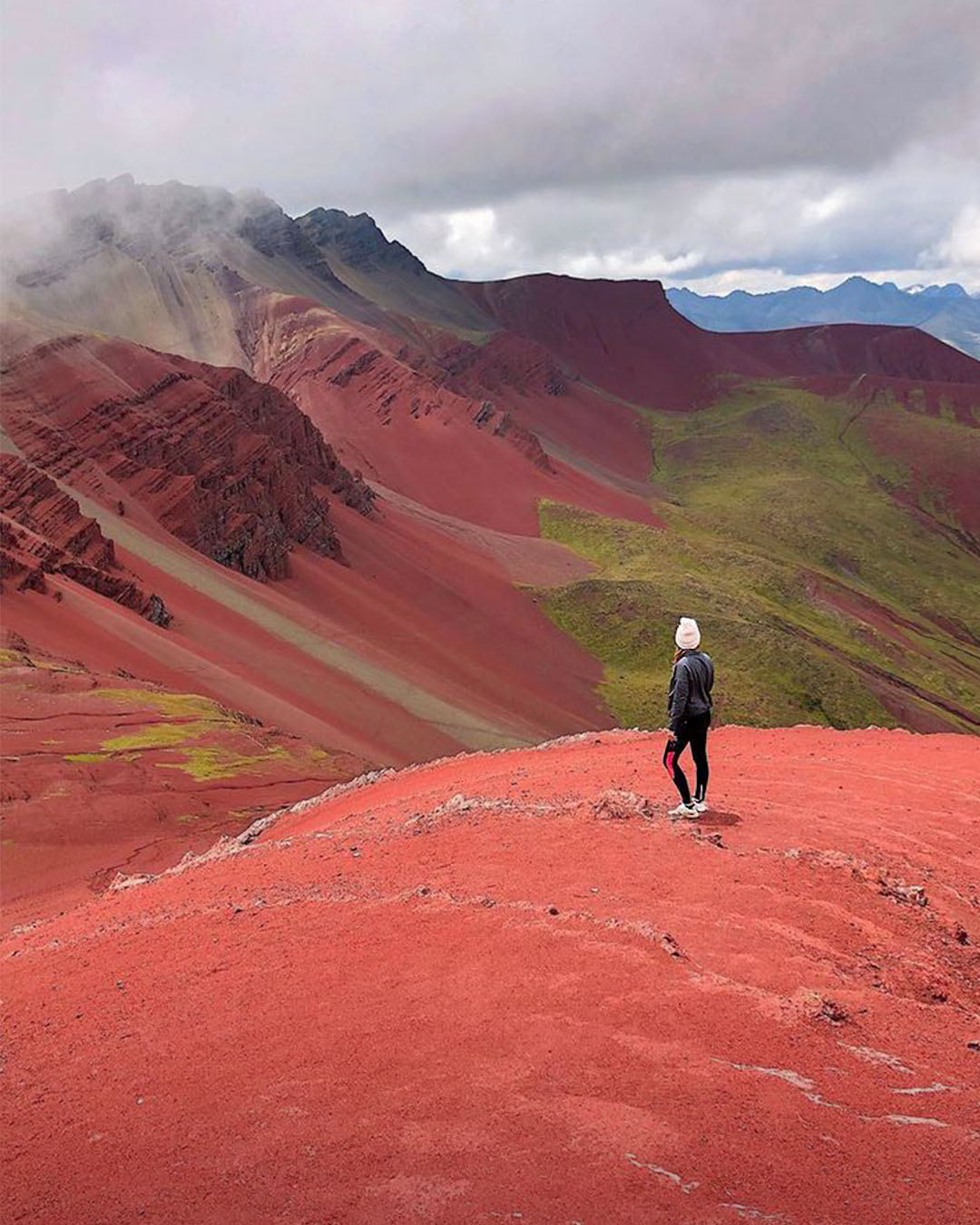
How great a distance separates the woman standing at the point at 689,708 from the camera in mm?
9867

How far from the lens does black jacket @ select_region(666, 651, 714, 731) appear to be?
984 cm

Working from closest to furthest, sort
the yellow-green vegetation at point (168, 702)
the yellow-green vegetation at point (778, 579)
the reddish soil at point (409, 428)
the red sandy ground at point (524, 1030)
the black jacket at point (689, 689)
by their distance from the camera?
the red sandy ground at point (524, 1030) → the black jacket at point (689, 689) → the yellow-green vegetation at point (168, 702) → the yellow-green vegetation at point (778, 579) → the reddish soil at point (409, 428)

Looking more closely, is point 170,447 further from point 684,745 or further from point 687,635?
point 684,745

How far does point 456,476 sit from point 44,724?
6830 cm

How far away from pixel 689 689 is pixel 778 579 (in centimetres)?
6821

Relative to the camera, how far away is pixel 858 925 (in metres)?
7.61

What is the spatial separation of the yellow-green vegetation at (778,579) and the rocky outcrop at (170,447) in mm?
18152

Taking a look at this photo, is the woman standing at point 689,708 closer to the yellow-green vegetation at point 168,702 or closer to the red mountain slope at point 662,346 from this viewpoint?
the yellow-green vegetation at point 168,702

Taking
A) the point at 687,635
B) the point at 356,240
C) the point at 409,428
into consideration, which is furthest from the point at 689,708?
the point at 356,240

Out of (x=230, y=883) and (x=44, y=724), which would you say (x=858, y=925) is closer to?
(x=230, y=883)

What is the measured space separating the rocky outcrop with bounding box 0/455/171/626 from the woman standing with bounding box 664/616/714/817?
2523 centimetres

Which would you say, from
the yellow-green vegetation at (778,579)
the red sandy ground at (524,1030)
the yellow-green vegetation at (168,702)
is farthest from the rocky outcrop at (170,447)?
the red sandy ground at (524,1030)

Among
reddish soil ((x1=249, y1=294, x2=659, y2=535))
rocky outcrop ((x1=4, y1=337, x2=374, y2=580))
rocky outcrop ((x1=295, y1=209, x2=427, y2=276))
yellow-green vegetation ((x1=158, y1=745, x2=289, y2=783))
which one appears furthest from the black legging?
rocky outcrop ((x1=295, y1=209, x2=427, y2=276))

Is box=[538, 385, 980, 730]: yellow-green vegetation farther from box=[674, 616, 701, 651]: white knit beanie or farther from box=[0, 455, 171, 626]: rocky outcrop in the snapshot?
box=[674, 616, 701, 651]: white knit beanie
